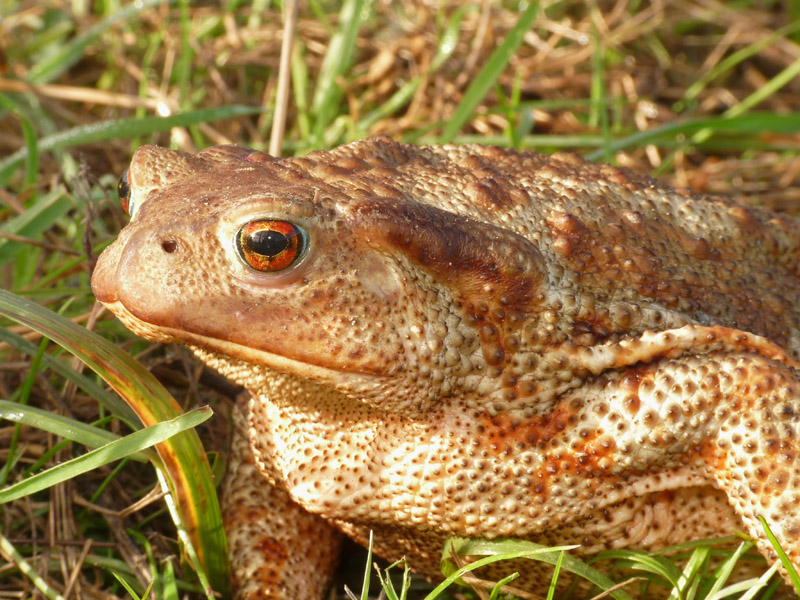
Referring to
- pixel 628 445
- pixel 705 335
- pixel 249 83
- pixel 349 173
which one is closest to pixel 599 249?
pixel 705 335

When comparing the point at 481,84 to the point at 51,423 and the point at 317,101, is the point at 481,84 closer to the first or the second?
the point at 317,101

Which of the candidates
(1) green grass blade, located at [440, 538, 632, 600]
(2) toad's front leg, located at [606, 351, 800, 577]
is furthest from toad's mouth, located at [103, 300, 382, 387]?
(2) toad's front leg, located at [606, 351, 800, 577]

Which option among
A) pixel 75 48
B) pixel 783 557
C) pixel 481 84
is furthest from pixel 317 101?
pixel 783 557

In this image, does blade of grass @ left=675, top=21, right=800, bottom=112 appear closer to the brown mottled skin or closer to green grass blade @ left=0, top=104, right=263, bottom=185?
green grass blade @ left=0, top=104, right=263, bottom=185

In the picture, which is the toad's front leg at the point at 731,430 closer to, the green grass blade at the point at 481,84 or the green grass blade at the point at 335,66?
the green grass blade at the point at 481,84

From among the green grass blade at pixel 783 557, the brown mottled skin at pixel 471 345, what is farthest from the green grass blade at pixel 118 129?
the green grass blade at pixel 783 557
